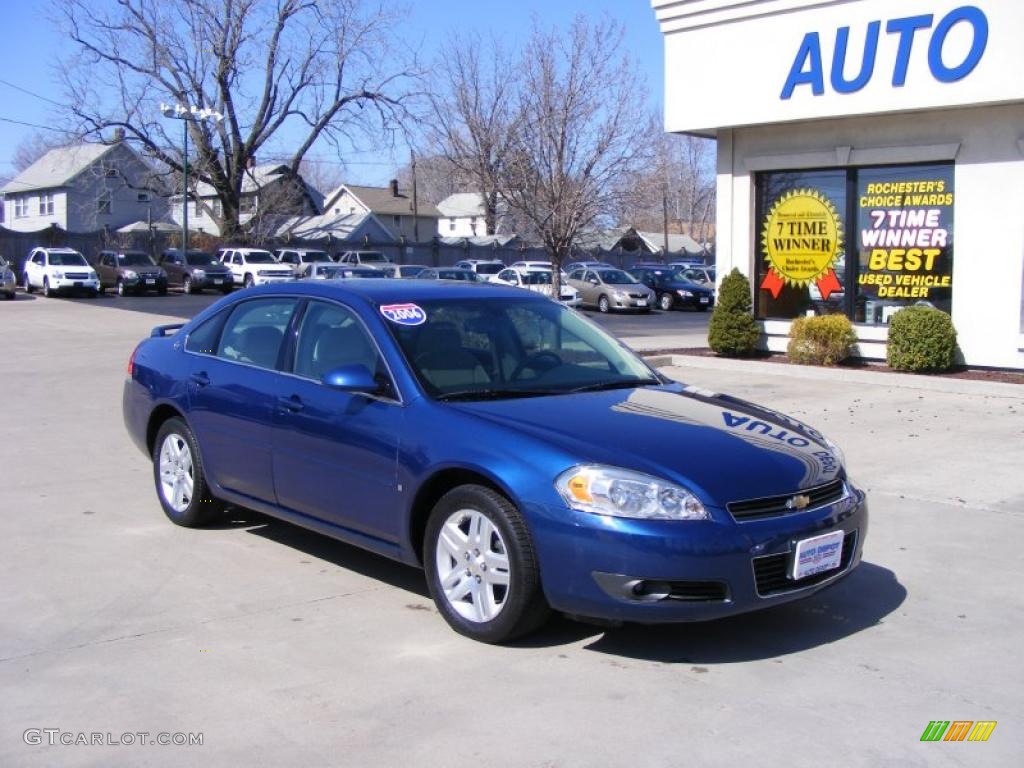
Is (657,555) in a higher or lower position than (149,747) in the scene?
higher

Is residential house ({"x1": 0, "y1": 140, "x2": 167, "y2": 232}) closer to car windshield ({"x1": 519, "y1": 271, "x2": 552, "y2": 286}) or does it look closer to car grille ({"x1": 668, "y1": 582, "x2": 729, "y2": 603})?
car windshield ({"x1": 519, "y1": 271, "x2": 552, "y2": 286})

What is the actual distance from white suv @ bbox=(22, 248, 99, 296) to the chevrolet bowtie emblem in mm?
37536

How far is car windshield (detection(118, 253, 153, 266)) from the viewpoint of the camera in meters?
41.7

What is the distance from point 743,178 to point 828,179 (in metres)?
1.40

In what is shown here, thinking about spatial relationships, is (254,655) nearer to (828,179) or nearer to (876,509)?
(876,509)

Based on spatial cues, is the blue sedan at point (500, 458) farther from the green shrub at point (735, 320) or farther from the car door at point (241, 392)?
the green shrub at point (735, 320)

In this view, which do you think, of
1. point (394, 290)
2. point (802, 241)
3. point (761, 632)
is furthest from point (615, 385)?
point (802, 241)

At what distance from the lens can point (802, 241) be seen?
1622 centimetres

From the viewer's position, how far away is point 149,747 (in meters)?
4.01

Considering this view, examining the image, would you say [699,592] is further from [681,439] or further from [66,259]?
[66,259]

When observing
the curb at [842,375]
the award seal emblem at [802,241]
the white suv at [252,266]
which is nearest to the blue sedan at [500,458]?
the curb at [842,375]

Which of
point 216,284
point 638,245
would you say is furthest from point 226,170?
point 638,245

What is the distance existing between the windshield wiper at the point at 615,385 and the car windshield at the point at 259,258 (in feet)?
128

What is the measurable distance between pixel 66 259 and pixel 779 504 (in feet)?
128
